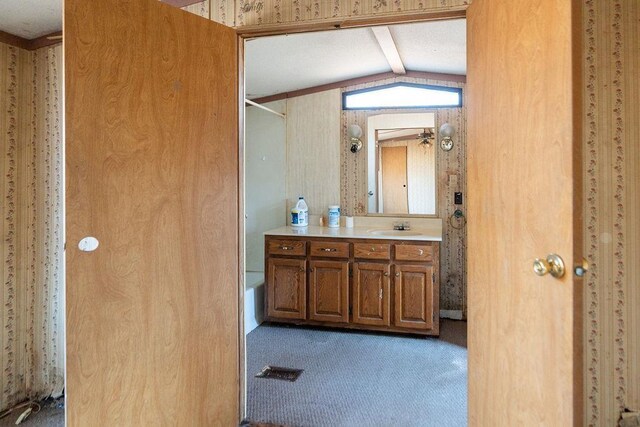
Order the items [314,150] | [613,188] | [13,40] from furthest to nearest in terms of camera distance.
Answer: [314,150], [13,40], [613,188]

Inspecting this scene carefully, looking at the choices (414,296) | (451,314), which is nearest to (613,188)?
(414,296)

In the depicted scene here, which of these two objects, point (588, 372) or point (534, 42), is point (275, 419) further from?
point (534, 42)

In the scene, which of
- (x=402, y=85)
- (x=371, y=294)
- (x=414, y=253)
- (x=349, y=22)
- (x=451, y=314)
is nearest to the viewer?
(x=349, y=22)

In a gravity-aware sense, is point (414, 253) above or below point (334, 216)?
below

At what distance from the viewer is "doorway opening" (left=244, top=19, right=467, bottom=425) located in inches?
90.2

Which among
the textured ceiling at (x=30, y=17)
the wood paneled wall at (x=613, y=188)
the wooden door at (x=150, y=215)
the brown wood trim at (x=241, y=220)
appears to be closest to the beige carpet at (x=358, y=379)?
A: the brown wood trim at (x=241, y=220)

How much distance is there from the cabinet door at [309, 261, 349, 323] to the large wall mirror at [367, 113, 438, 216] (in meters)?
0.81

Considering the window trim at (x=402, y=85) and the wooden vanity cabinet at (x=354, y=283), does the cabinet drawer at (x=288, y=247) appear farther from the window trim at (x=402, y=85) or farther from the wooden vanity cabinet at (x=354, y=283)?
the window trim at (x=402, y=85)

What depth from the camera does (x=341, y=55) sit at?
3057 mm

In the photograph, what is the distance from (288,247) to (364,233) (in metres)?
0.66

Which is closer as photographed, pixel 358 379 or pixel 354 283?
pixel 358 379

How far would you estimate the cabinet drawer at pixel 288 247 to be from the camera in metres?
3.22

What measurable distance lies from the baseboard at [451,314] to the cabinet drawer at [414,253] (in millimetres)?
855

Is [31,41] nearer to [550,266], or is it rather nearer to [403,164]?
[550,266]
